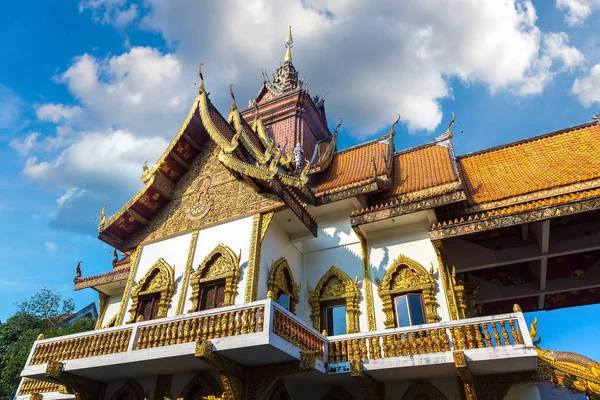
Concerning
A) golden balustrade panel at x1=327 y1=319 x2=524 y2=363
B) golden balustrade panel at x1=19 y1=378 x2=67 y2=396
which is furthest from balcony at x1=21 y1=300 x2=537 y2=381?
golden balustrade panel at x1=19 y1=378 x2=67 y2=396

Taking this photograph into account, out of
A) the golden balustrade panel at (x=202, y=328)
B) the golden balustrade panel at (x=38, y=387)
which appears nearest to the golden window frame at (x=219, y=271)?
the golden balustrade panel at (x=202, y=328)

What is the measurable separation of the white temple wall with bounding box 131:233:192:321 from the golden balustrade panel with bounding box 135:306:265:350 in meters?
1.74

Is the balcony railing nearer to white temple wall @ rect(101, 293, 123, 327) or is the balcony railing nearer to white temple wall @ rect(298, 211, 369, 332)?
white temple wall @ rect(298, 211, 369, 332)

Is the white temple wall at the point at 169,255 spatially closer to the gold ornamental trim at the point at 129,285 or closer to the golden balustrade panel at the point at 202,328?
the gold ornamental trim at the point at 129,285

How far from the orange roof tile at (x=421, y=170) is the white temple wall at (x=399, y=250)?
1.01 meters

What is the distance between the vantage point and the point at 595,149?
9.34 metres

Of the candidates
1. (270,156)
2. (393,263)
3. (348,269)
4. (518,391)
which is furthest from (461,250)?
(270,156)

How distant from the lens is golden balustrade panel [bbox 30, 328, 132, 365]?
6931 mm

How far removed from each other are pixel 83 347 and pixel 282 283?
3.53 m

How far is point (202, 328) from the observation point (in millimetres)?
6379

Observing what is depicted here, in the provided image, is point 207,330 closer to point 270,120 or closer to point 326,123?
point 270,120

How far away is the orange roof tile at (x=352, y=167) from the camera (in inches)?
382

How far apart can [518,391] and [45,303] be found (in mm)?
18237

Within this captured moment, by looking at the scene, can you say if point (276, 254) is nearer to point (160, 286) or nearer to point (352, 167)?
point (160, 286)
